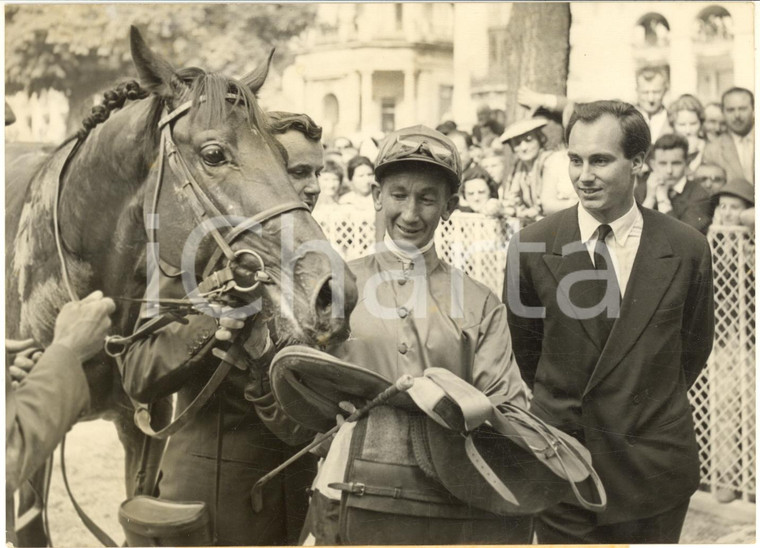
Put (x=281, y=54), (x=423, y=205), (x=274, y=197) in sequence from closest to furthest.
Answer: (x=274, y=197) → (x=423, y=205) → (x=281, y=54)

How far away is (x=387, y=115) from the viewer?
3.45m

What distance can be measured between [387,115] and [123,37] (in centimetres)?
101

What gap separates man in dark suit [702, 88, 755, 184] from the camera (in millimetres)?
3484

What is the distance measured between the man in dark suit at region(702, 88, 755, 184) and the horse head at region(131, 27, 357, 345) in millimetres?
1496

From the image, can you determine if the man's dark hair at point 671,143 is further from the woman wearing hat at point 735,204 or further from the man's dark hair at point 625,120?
the woman wearing hat at point 735,204

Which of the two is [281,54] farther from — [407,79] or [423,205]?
[423,205]

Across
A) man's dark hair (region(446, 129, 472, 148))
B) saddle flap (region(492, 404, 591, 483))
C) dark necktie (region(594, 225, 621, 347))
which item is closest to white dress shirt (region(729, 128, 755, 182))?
dark necktie (region(594, 225, 621, 347))

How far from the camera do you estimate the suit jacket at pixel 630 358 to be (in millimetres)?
3352

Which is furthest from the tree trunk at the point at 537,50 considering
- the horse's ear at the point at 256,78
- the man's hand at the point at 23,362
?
the man's hand at the point at 23,362

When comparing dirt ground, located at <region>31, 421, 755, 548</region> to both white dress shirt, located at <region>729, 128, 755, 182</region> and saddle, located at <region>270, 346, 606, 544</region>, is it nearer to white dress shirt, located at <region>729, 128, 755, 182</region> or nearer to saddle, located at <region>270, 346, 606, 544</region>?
saddle, located at <region>270, 346, 606, 544</region>

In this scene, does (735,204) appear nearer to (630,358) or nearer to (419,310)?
(630,358)

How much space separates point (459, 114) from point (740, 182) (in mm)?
1074

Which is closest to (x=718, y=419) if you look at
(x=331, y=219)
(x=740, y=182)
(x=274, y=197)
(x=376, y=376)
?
(x=740, y=182)

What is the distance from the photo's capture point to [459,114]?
3.44m
